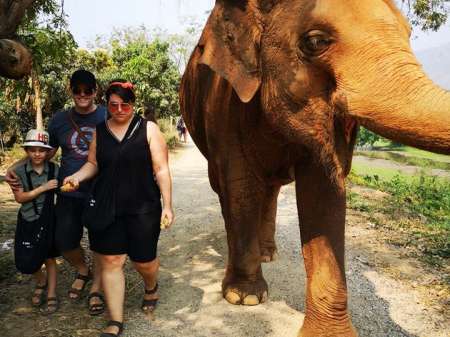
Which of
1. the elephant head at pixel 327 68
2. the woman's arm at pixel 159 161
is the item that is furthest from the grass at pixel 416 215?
the elephant head at pixel 327 68

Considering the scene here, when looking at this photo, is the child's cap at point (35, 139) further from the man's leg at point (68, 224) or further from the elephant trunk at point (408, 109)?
the elephant trunk at point (408, 109)

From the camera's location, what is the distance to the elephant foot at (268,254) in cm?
469

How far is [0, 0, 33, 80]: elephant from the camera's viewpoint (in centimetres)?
252

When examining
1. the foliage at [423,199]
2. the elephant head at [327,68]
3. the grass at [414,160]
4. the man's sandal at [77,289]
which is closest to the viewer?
the elephant head at [327,68]

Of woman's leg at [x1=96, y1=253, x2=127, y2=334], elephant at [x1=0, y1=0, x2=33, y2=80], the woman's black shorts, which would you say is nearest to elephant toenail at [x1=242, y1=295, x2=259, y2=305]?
the woman's black shorts

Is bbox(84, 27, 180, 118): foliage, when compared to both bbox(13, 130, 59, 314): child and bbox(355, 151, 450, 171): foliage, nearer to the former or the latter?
bbox(355, 151, 450, 171): foliage

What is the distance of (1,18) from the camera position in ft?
8.41

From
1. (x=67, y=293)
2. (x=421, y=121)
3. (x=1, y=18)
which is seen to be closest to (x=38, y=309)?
(x=67, y=293)

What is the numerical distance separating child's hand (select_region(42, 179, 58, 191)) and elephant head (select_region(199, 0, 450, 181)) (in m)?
1.64

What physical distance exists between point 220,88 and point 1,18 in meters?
1.41

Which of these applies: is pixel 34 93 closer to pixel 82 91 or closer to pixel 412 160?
pixel 82 91

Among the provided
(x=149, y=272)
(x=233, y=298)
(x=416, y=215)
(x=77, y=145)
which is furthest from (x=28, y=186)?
(x=416, y=215)

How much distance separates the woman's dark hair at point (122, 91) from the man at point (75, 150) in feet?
1.65

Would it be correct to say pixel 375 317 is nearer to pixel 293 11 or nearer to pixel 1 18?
pixel 293 11
